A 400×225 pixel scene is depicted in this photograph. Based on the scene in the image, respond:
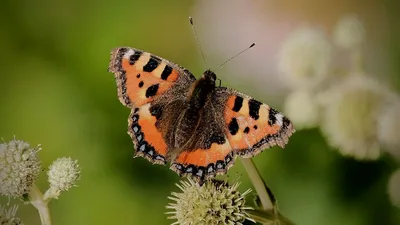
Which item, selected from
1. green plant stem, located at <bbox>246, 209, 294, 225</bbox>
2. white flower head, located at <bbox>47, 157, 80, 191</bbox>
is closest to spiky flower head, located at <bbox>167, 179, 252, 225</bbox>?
green plant stem, located at <bbox>246, 209, 294, 225</bbox>

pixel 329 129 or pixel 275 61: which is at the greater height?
pixel 275 61

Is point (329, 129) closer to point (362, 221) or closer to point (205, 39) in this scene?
point (362, 221)

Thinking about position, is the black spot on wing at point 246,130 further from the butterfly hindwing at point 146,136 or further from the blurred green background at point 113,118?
the blurred green background at point 113,118

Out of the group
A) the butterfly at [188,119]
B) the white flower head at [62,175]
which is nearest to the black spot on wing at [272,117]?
the butterfly at [188,119]

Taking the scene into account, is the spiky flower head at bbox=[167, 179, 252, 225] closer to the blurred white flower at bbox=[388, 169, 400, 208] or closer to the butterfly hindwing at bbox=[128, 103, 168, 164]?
the butterfly hindwing at bbox=[128, 103, 168, 164]

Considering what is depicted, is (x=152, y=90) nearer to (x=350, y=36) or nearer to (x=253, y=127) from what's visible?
(x=253, y=127)

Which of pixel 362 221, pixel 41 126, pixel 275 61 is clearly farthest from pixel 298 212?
pixel 41 126
